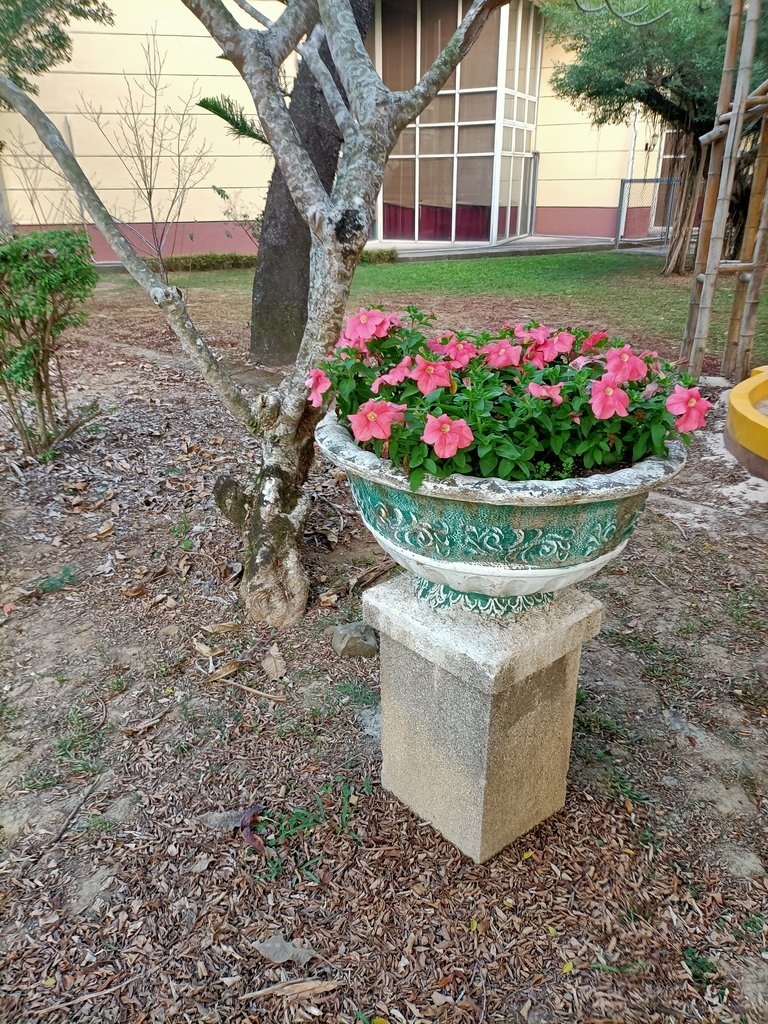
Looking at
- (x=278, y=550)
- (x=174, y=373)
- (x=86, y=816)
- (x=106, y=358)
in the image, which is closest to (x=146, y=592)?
(x=278, y=550)

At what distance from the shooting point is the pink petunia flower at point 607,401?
1.59m

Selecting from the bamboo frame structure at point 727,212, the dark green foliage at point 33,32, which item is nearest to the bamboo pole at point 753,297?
the bamboo frame structure at point 727,212

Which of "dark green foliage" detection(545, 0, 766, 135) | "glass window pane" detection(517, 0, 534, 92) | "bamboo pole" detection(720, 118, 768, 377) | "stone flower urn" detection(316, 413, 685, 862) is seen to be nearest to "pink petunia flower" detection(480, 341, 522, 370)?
"stone flower urn" detection(316, 413, 685, 862)

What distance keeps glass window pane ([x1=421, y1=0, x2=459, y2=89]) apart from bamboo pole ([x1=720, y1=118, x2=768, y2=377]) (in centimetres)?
1224

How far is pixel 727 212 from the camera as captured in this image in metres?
6.03

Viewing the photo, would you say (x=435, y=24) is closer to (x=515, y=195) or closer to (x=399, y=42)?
(x=399, y=42)

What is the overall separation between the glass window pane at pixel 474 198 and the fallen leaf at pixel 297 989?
18027 millimetres

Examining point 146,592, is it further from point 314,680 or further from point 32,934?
point 32,934

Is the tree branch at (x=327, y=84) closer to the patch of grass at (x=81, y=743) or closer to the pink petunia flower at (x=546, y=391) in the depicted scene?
the pink petunia flower at (x=546, y=391)

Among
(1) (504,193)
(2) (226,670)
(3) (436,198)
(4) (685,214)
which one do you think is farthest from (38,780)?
(1) (504,193)

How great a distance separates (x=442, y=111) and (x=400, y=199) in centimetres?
216

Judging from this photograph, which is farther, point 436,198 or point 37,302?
point 436,198

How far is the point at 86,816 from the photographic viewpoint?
226 centimetres

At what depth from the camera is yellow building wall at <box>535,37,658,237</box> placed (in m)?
18.6
